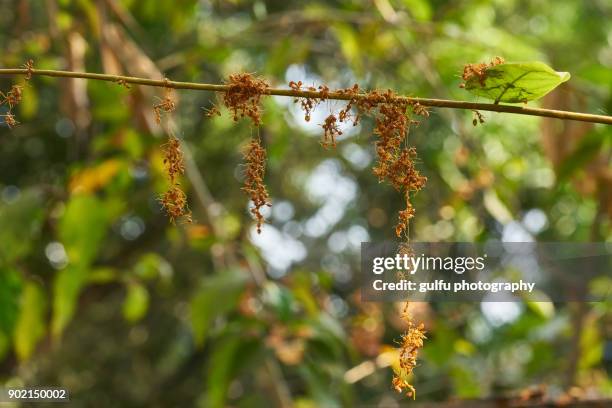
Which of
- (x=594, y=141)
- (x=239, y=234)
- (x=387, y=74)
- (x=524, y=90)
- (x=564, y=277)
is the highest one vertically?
(x=387, y=74)

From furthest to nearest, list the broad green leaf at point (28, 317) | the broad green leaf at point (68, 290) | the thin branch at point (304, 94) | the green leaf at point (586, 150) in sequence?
the broad green leaf at point (28, 317), the broad green leaf at point (68, 290), the green leaf at point (586, 150), the thin branch at point (304, 94)

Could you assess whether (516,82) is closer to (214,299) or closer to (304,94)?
(304,94)

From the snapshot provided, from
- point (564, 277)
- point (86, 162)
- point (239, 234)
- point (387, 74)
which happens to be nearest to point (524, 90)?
point (564, 277)

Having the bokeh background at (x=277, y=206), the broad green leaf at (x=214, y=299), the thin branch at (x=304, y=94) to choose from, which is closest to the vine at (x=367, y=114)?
the thin branch at (x=304, y=94)

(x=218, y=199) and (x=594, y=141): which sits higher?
(x=218, y=199)

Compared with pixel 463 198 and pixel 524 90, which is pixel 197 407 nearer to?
pixel 463 198

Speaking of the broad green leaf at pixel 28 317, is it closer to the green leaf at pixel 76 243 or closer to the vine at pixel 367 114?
the green leaf at pixel 76 243

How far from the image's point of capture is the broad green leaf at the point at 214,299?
1.21m

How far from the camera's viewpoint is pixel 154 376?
9.34 ft

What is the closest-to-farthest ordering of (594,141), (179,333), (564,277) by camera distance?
(594,141), (564,277), (179,333)

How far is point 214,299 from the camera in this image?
3.98ft

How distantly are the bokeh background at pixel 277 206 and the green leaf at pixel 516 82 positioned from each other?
240 mm

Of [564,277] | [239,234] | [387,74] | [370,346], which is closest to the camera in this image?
[564,277]

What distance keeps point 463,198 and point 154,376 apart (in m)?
1.66
